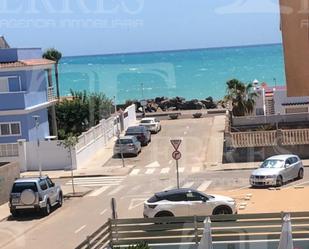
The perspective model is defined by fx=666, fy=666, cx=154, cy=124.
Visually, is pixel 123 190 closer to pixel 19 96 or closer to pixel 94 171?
pixel 94 171

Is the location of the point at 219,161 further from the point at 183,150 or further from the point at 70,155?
the point at 70,155

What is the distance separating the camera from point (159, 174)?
3288 centimetres

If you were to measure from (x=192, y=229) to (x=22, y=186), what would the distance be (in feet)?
43.8

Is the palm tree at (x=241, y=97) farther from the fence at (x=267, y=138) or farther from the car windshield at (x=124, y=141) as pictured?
the fence at (x=267, y=138)

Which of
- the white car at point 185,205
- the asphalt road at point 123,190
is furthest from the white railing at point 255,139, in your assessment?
the white car at point 185,205

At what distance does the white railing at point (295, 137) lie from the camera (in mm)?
35375

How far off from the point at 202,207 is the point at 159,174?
12946 millimetres

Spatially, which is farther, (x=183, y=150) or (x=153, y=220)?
(x=183, y=150)

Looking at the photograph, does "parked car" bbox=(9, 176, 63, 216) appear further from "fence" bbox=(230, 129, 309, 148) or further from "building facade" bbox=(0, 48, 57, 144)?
"fence" bbox=(230, 129, 309, 148)

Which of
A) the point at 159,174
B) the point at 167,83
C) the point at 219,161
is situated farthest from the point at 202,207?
the point at 167,83

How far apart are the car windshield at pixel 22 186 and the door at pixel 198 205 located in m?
6.85

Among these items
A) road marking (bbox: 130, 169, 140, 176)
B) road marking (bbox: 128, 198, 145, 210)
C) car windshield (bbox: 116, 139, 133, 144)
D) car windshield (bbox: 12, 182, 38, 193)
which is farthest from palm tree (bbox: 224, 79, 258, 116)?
car windshield (bbox: 12, 182, 38, 193)

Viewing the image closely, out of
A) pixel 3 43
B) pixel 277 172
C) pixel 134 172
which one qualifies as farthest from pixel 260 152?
pixel 3 43

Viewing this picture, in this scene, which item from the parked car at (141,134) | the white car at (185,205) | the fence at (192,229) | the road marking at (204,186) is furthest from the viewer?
the parked car at (141,134)
